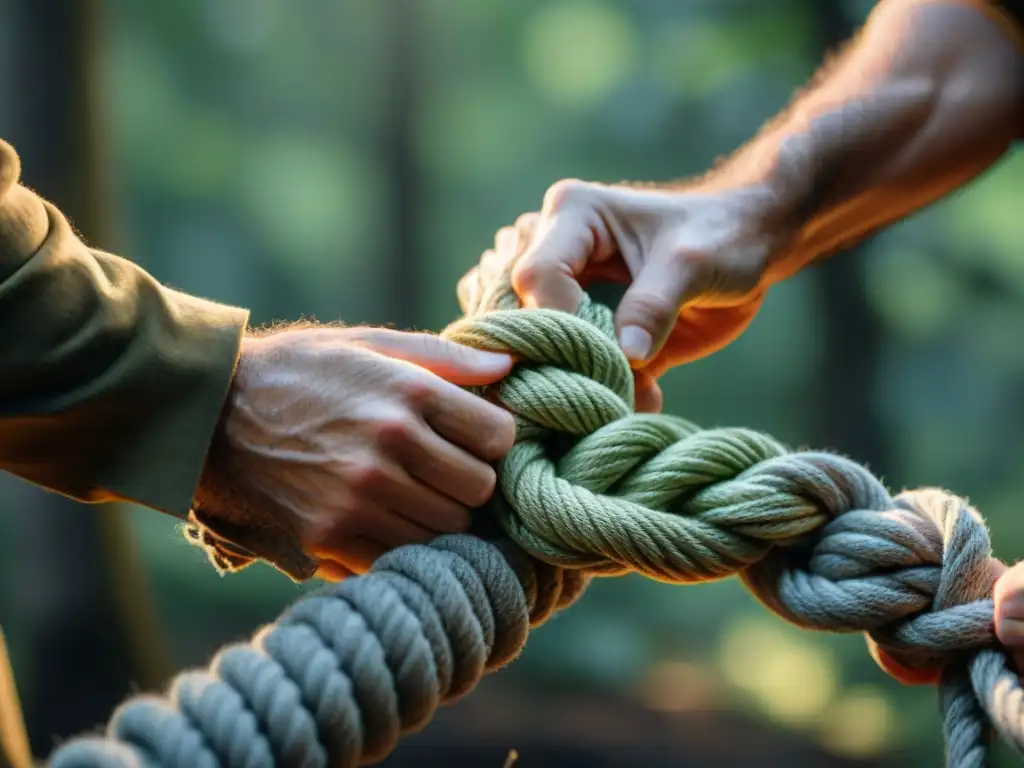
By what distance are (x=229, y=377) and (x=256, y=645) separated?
0.25 meters

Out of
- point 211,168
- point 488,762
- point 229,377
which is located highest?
point 229,377

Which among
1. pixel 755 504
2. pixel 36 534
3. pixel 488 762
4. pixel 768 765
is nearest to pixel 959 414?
pixel 768 765

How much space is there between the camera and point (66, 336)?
733mm

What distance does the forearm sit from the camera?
1.15 meters

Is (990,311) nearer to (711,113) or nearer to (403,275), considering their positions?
(711,113)

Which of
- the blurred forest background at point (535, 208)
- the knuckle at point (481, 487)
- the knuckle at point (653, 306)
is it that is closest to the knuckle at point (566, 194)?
the knuckle at point (653, 306)

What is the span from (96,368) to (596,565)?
383 mm

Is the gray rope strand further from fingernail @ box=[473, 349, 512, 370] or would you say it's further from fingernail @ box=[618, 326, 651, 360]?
fingernail @ box=[618, 326, 651, 360]

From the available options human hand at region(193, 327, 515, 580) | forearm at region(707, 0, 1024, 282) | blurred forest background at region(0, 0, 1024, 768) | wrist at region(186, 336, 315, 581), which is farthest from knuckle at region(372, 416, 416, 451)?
blurred forest background at region(0, 0, 1024, 768)

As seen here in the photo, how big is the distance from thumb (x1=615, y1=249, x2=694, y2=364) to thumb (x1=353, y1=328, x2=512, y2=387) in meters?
0.16

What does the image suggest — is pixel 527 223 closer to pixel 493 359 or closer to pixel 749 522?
pixel 493 359

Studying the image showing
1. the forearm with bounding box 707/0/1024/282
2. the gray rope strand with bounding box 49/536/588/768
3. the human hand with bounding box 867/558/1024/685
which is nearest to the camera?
the gray rope strand with bounding box 49/536/588/768

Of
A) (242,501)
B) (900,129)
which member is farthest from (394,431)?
(900,129)

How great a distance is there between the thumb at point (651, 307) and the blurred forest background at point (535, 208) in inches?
96.1
